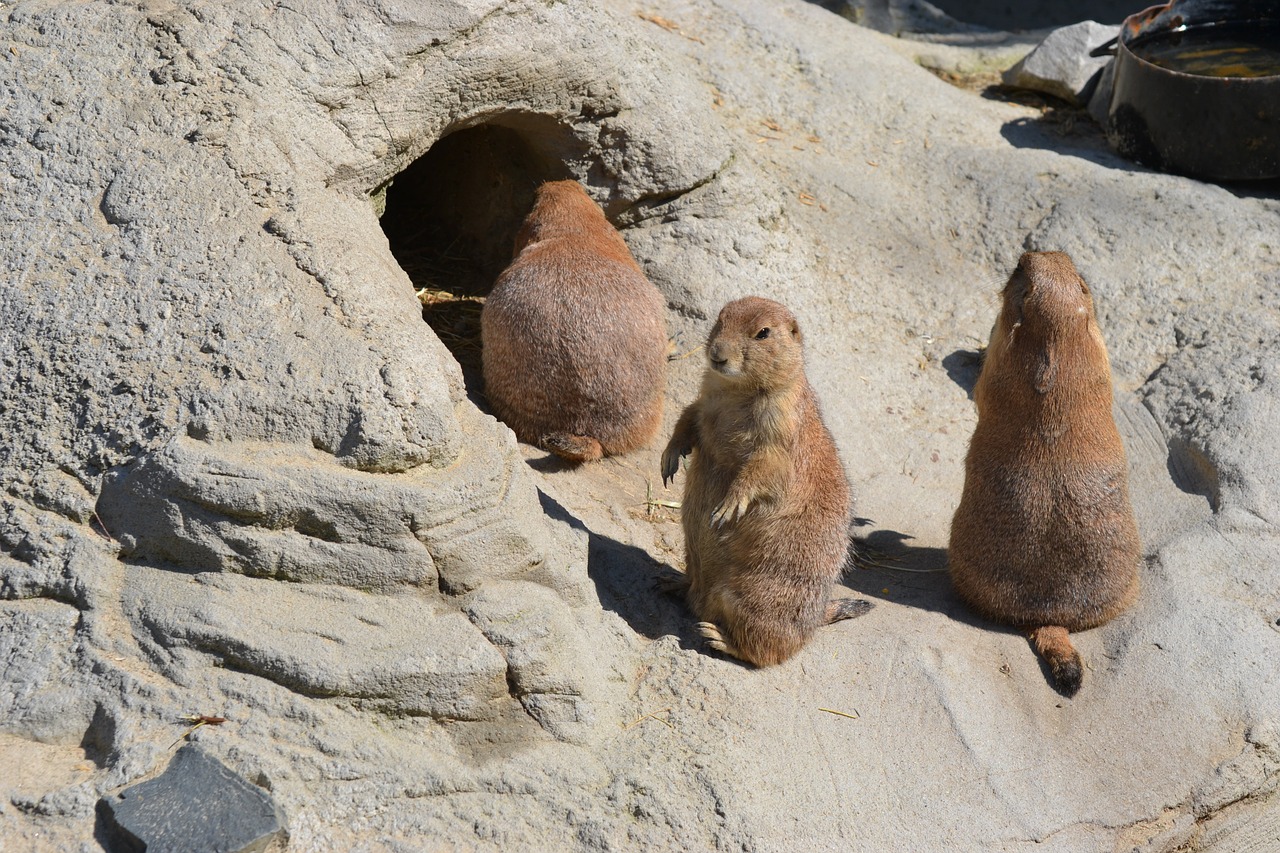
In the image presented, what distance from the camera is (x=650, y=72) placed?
24.7 feet

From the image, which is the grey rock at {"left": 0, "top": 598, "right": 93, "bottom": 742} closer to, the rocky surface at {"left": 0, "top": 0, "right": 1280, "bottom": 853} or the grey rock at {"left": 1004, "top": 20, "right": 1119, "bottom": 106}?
the rocky surface at {"left": 0, "top": 0, "right": 1280, "bottom": 853}

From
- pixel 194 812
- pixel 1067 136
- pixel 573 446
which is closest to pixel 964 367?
pixel 573 446

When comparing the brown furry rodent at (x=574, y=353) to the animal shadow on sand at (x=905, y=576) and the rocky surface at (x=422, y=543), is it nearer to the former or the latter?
the rocky surface at (x=422, y=543)

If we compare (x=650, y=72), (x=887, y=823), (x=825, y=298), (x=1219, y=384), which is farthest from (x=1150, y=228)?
(x=887, y=823)

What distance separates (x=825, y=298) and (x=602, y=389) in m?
2.08

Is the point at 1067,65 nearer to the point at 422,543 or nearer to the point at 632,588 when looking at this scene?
the point at 632,588

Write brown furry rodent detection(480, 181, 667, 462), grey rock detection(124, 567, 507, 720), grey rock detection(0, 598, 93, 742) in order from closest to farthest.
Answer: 1. grey rock detection(0, 598, 93, 742)
2. grey rock detection(124, 567, 507, 720)
3. brown furry rodent detection(480, 181, 667, 462)

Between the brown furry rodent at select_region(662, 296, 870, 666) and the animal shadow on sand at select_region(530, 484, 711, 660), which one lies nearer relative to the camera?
the brown furry rodent at select_region(662, 296, 870, 666)

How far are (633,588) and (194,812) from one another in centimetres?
260

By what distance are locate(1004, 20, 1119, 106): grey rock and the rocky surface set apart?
346cm

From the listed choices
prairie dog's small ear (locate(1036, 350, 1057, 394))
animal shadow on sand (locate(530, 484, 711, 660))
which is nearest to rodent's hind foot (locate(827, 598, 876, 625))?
animal shadow on sand (locate(530, 484, 711, 660))

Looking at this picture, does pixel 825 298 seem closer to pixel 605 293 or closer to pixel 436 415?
pixel 605 293

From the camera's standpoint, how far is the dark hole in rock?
26.0 feet

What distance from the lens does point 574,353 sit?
6.68 metres
